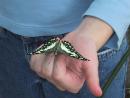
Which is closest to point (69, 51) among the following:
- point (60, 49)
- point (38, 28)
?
point (60, 49)

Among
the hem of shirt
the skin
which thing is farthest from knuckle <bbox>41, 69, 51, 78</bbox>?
the hem of shirt

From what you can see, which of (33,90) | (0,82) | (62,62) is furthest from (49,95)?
(62,62)

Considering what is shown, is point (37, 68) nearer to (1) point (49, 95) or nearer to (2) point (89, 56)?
(2) point (89, 56)

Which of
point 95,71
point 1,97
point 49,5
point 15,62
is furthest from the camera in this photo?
point 1,97

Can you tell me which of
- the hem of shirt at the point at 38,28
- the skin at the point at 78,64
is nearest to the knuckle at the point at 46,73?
the skin at the point at 78,64

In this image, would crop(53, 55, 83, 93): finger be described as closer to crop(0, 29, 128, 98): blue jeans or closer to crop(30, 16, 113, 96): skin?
crop(30, 16, 113, 96): skin
